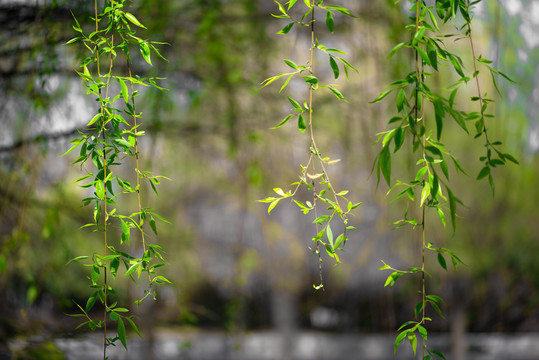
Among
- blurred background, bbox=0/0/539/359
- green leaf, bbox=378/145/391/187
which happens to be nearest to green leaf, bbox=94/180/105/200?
green leaf, bbox=378/145/391/187

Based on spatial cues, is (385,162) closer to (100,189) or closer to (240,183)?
(100,189)

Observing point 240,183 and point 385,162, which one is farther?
point 240,183

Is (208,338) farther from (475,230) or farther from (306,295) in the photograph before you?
(475,230)

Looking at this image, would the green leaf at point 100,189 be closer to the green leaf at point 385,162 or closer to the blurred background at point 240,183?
the green leaf at point 385,162

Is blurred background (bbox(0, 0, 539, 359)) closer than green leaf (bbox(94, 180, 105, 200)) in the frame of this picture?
No

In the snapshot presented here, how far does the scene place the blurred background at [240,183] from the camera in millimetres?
1388

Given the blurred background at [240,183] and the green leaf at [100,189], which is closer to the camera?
the green leaf at [100,189]

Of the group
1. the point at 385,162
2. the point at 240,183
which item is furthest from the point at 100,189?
the point at 240,183

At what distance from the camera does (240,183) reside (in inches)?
76.4

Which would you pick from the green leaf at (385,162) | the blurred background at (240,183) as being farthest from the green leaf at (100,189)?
the blurred background at (240,183)

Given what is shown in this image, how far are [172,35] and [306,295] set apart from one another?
Result: 1.86 metres

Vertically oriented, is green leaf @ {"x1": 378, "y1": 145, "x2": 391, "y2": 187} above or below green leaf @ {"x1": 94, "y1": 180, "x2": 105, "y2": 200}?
above

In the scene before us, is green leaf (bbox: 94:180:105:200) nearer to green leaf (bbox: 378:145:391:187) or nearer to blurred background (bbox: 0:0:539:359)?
green leaf (bbox: 378:145:391:187)

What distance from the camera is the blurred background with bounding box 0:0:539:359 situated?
1388mm
